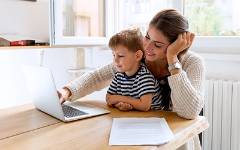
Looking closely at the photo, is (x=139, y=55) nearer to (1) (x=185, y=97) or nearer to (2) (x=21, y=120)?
(1) (x=185, y=97)

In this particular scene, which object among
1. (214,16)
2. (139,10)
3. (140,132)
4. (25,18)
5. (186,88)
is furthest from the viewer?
(139,10)

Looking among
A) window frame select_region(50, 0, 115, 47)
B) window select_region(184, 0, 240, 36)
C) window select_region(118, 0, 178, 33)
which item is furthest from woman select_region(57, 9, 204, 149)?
window select_region(118, 0, 178, 33)

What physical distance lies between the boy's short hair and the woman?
0.05m

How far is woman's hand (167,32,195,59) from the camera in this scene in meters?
1.33

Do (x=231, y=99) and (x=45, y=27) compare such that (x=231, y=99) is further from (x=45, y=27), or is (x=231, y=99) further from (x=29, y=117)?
(x=45, y=27)

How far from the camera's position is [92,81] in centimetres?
162

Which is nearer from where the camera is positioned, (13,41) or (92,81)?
(92,81)

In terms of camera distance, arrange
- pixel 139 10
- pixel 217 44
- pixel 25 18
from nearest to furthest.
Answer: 1. pixel 217 44
2. pixel 25 18
3. pixel 139 10

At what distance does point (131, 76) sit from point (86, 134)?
0.46m

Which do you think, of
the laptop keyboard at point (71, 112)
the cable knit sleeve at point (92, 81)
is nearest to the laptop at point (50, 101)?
the laptop keyboard at point (71, 112)

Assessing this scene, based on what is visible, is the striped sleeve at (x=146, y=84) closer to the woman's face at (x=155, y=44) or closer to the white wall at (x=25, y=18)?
the woman's face at (x=155, y=44)

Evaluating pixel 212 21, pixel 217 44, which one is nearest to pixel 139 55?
pixel 217 44

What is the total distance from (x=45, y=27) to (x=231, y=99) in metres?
1.56

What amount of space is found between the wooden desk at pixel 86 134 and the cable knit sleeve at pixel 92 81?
0.32m
